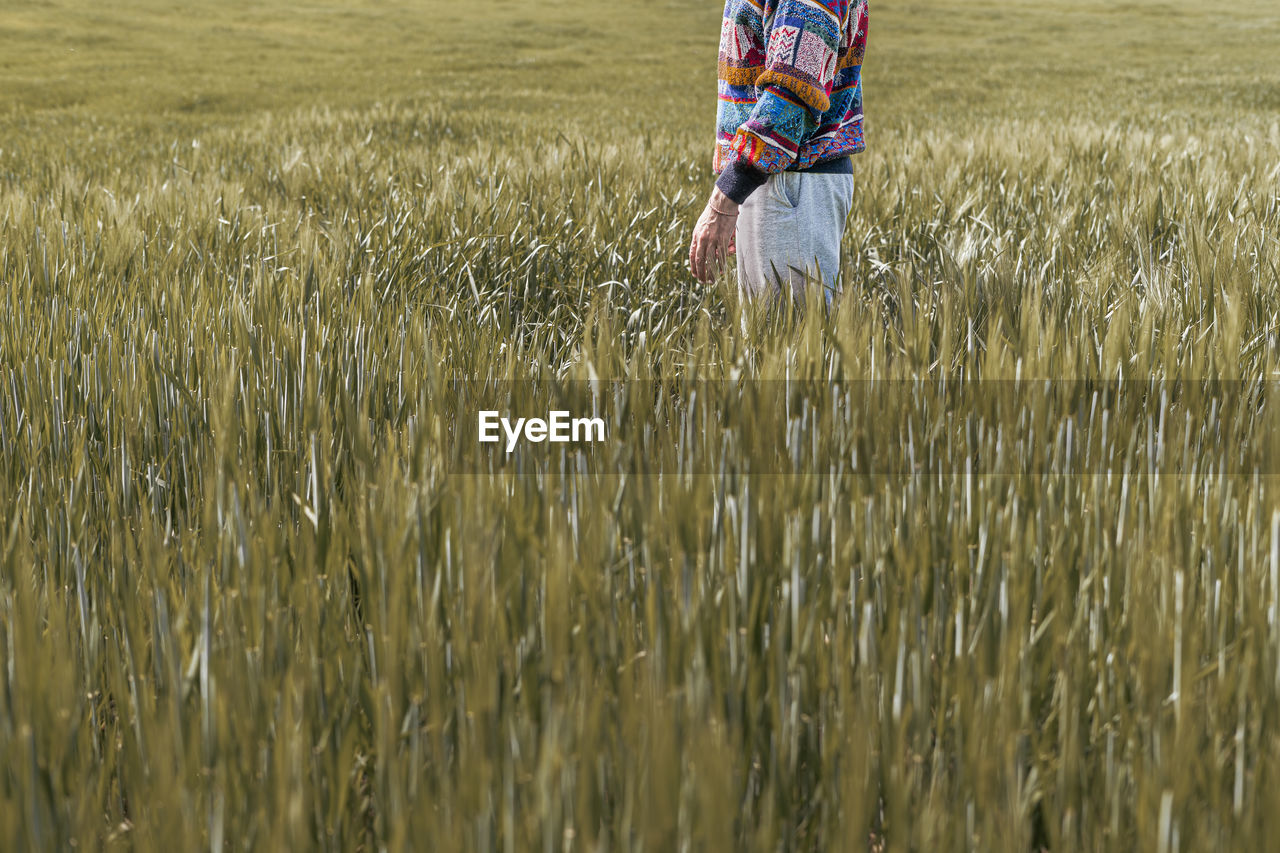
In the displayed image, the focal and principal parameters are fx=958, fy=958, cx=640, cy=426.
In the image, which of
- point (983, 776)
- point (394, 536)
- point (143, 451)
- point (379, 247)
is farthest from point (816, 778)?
point (379, 247)

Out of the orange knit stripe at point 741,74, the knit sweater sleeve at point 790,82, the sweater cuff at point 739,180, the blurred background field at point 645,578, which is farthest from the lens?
the orange knit stripe at point 741,74

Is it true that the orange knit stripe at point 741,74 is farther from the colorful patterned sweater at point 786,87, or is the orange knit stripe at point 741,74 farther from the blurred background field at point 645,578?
the blurred background field at point 645,578

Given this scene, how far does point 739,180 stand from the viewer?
2.00m

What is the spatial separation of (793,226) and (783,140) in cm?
27

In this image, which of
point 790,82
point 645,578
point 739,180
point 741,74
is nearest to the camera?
point 645,578

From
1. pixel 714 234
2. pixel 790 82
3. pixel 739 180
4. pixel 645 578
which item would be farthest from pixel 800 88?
pixel 645 578

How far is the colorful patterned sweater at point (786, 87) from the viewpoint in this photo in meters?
1.89

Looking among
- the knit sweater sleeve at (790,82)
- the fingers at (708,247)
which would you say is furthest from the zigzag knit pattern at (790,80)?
the fingers at (708,247)

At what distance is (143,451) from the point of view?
1464mm

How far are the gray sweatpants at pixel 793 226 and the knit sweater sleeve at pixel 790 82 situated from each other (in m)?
0.17

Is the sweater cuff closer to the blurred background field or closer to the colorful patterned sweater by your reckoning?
the colorful patterned sweater

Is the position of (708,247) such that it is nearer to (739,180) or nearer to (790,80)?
(739,180)

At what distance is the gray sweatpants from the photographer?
215 centimetres

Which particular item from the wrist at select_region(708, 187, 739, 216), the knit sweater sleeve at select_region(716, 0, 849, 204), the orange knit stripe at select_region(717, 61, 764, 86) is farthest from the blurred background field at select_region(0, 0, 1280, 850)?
the orange knit stripe at select_region(717, 61, 764, 86)
